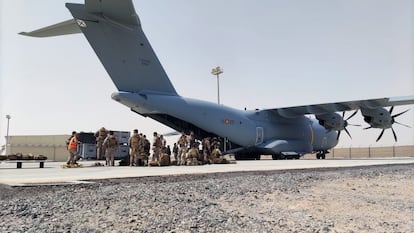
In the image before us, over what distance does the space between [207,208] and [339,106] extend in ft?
71.3

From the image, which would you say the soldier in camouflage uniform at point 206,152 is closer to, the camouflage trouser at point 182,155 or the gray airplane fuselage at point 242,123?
the camouflage trouser at point 182,155

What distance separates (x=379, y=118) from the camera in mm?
26062

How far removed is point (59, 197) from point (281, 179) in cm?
520

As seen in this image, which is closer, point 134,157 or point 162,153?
point 134,157

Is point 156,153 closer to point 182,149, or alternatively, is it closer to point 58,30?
point 182,149

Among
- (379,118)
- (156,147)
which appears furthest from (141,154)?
(379,118)

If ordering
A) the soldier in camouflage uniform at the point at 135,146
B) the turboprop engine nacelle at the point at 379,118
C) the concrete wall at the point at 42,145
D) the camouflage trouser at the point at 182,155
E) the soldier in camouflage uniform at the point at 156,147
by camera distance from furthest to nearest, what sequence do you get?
the concrete wall at the point at 42,145, the turboprop engine nacelle at the point at 379,118, the camouflage trouser at the point at 182,155, the soldier in camouflage uniform at the point at 156,147, the soldier in camouflage uniform at the point at 135,146

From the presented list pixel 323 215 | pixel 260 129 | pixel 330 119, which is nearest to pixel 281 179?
pixel 323 215

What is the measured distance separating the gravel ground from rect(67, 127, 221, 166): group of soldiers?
795cm

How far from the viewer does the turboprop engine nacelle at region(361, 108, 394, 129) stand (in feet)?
85.4

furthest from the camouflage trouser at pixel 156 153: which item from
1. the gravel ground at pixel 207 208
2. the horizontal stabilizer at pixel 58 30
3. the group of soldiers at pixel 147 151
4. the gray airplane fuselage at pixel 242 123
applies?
the gravel ground at pixel 207 208

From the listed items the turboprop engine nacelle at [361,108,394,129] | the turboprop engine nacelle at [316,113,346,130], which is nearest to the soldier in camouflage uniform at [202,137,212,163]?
the turboprop engine nacelle at [316,113,346,130]

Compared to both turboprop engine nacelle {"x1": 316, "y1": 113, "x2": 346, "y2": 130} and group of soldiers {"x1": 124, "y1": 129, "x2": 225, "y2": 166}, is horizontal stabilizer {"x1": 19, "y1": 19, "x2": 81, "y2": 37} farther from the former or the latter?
turboprop engine nacelle {"x1": 316, "y1": 113, "x2": 346, "y2": 130}

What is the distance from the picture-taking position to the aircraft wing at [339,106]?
24562mm
